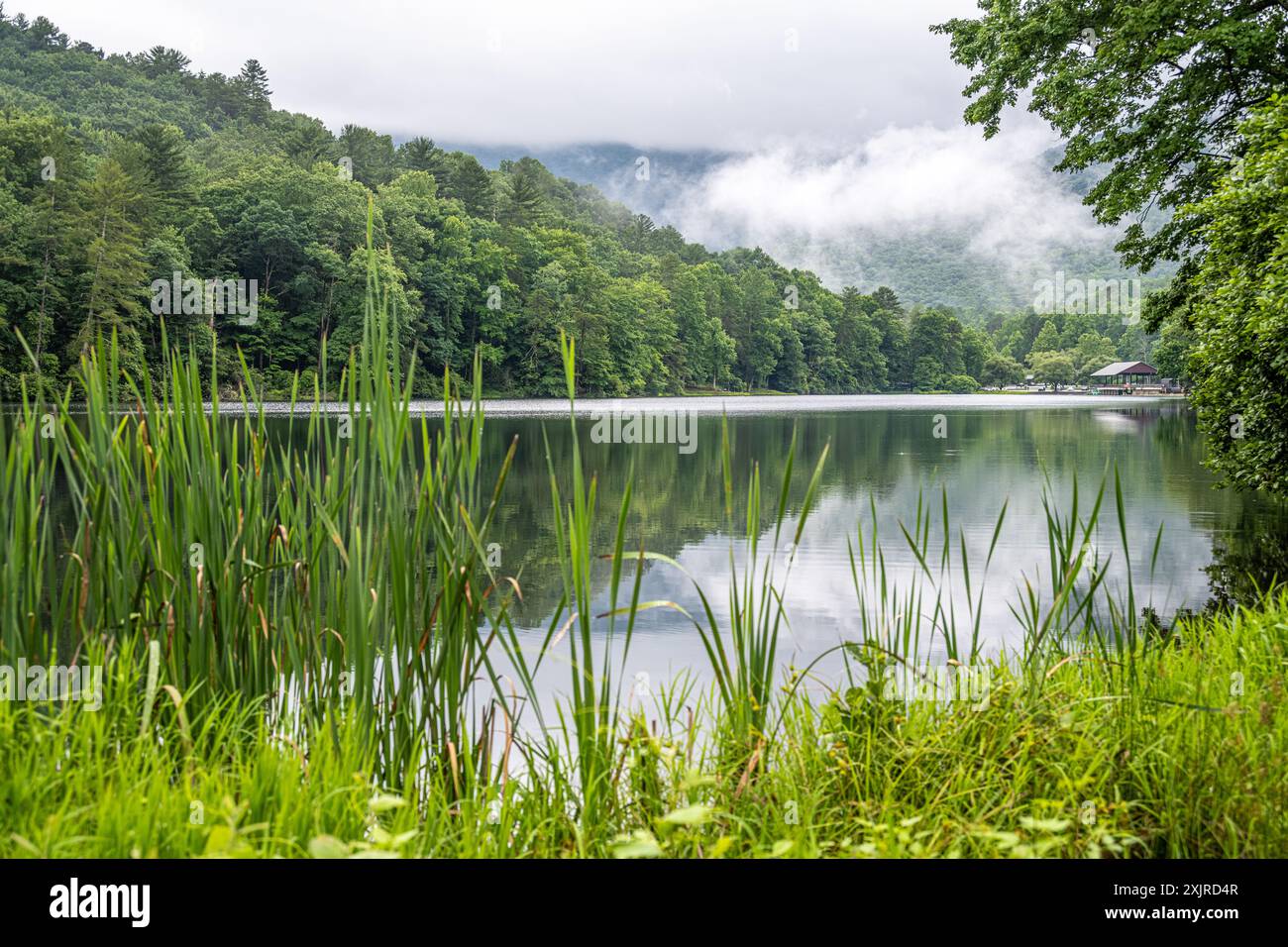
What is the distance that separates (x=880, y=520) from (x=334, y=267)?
33755mm

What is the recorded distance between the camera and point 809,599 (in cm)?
848


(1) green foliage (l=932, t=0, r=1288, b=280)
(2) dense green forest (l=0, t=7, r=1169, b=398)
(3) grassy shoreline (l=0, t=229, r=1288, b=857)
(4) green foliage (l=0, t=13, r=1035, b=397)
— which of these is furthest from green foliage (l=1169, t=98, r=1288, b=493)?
(2) dense green forest (l=0, t=7, r=1169, b=398)

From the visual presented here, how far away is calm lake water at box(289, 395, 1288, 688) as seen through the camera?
24.8 feet

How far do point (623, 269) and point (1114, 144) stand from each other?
69499 mm

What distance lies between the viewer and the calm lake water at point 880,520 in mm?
7570

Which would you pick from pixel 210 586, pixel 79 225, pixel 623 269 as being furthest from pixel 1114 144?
pixel 623 269

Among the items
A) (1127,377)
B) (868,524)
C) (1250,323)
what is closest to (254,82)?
(1127,377)

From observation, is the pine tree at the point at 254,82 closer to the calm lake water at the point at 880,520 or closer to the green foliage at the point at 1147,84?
the calm lake water at the point at 880,520

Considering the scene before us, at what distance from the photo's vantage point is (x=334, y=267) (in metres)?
40.8

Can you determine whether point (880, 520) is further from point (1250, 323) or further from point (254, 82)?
point (254, 82)

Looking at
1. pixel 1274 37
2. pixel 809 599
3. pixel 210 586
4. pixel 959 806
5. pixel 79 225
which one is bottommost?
pixel 809 599
